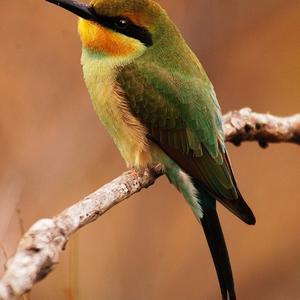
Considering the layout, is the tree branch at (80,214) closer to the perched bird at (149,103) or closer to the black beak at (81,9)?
the perched bird at (149,103)

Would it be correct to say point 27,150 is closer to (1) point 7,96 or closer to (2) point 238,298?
(1) point 7,96

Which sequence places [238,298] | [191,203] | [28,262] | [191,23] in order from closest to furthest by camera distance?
[28,262], [191,203], [238,298], [191,23]

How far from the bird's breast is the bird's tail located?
24cm

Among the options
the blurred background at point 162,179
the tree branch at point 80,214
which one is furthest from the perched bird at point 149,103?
the blurred background at point 162,179

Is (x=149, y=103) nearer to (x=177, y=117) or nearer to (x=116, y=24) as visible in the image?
(x=177, y=117)

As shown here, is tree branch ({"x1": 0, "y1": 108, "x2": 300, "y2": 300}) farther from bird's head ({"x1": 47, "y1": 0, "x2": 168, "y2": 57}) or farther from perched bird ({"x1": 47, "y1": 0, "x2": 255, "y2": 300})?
bird's head ({"x1": 47, "y1": 0, "x2": 168, "y2": 57})

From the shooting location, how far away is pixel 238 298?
3.04m

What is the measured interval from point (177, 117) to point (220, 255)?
0.42 metres

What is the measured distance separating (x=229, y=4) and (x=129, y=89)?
4.80 ft

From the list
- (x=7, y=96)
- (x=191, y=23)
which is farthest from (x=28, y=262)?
(x=191, y=23)

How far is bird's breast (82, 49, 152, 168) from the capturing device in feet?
7.81


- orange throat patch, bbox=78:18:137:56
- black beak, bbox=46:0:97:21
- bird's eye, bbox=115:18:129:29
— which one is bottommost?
orange throat patch, bbox=78:18:137:56

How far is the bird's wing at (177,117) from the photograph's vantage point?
235 cm

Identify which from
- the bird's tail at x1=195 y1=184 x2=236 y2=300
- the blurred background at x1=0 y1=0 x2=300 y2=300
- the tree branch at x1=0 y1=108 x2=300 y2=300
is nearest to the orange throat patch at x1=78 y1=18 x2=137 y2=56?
the tree branch at x1=0 y1=108 x2=300 y2=300
